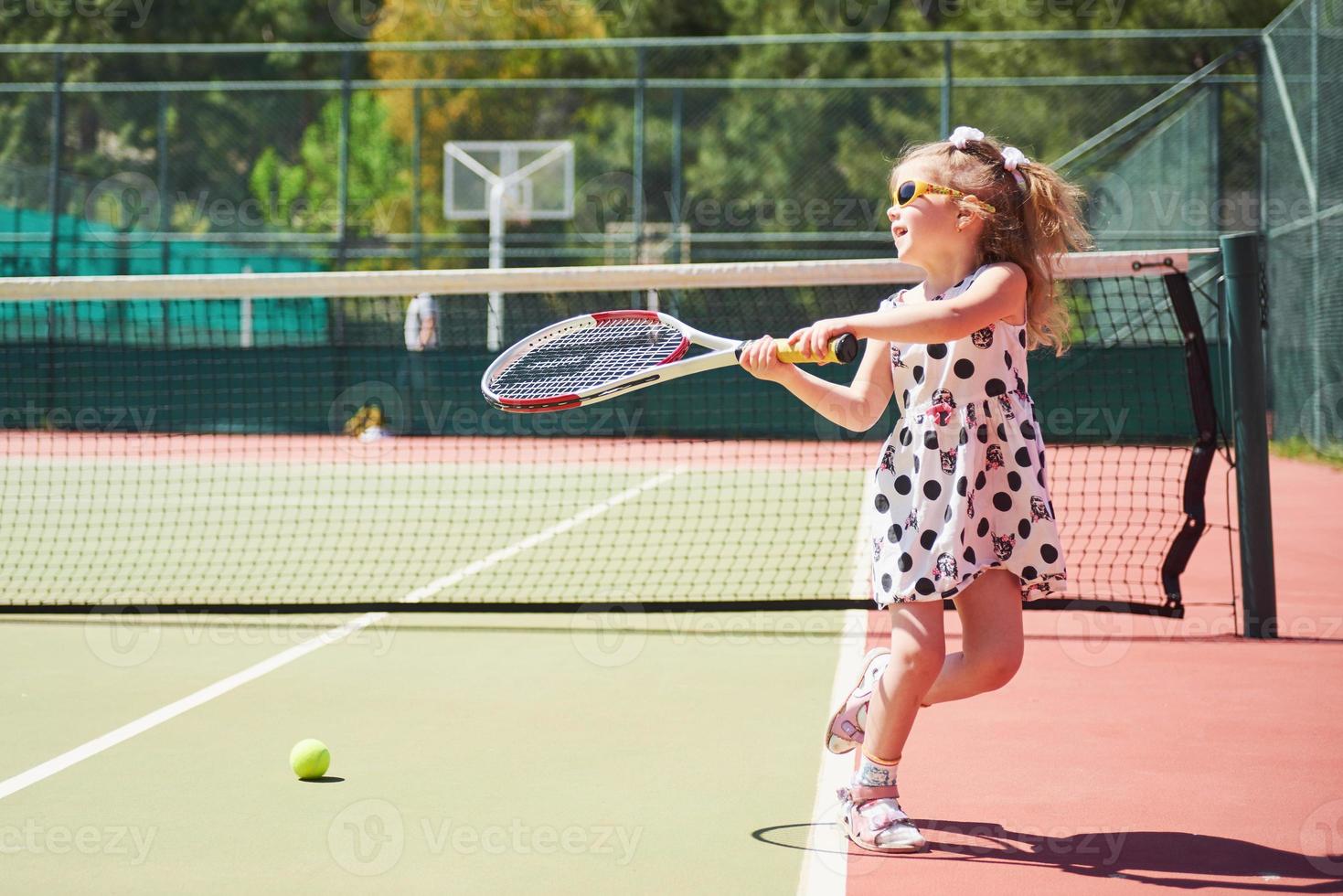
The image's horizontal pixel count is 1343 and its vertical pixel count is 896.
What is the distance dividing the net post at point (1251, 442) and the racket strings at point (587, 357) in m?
2.62

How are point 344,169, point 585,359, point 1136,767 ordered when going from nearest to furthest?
point 1136,767 → point 585,359 → point 344,169

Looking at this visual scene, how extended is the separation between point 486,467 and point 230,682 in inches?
308

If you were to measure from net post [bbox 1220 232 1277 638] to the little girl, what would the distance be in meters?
2.41

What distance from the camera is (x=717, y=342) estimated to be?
3.40 metres

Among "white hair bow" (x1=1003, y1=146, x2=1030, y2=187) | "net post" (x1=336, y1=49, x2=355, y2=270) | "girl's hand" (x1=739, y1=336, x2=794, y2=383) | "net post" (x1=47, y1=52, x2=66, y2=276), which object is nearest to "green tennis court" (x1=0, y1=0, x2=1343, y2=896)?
"white hair bow" (x1=1003, y1=146, x2=1030, y2=187)

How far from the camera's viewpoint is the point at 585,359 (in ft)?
12.6

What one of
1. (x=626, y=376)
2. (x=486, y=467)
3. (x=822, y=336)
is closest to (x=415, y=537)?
(x=486, y=467)

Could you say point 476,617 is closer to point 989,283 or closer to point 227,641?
point 227,641

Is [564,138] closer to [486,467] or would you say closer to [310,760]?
[486,467]

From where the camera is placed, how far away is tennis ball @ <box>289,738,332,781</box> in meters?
3.49

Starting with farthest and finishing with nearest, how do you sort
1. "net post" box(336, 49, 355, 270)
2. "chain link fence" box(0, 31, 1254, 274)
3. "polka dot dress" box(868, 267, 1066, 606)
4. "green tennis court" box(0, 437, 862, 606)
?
"chain link fence" box(0, 31, 1254, 274), "net post" box(336, 49, 355, 270), "green tennis court" box(0, 437, 862, 606), "polka dot dress" box(868, 267, 1066, 606)

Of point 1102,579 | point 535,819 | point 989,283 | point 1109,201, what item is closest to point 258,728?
point 535,819

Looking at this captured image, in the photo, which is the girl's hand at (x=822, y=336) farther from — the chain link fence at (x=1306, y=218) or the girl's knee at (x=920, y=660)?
the chain link fence at (x=1306, y=218)

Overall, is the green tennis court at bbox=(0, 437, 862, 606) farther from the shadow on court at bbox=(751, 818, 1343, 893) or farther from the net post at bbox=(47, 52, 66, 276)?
the net post at bbox=(47, 52, 66, 276)
